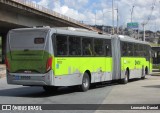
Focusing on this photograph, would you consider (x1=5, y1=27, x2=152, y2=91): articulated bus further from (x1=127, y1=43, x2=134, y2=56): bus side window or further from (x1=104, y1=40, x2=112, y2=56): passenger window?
(x1=127, y1=43, x2=134, y2=56): bus side window

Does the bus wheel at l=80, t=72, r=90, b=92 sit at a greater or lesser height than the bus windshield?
lesser

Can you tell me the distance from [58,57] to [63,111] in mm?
5296

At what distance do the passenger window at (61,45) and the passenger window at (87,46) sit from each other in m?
1.94

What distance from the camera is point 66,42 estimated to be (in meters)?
18.5

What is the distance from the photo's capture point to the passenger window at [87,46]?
20.3 m

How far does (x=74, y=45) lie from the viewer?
63.0 feet

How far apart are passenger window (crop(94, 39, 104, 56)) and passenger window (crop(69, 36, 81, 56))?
7.09ft

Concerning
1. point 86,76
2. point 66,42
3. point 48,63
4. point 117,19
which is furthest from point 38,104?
point 117,19

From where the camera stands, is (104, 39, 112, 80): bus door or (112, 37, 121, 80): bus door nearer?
(104, 39, 112, 80): bus door

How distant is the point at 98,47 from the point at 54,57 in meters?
5.10

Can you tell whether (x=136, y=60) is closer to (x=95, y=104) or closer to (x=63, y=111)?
(x=95, y=104)

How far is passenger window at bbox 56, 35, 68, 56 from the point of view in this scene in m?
17.9

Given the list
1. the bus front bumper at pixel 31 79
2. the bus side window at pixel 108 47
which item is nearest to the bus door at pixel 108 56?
the bus side window at pixel 108 47

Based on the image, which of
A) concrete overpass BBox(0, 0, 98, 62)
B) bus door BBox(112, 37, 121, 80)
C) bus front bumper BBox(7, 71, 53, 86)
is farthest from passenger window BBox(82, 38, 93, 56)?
concrete overpass BBox(0, 0, 98, 62)
